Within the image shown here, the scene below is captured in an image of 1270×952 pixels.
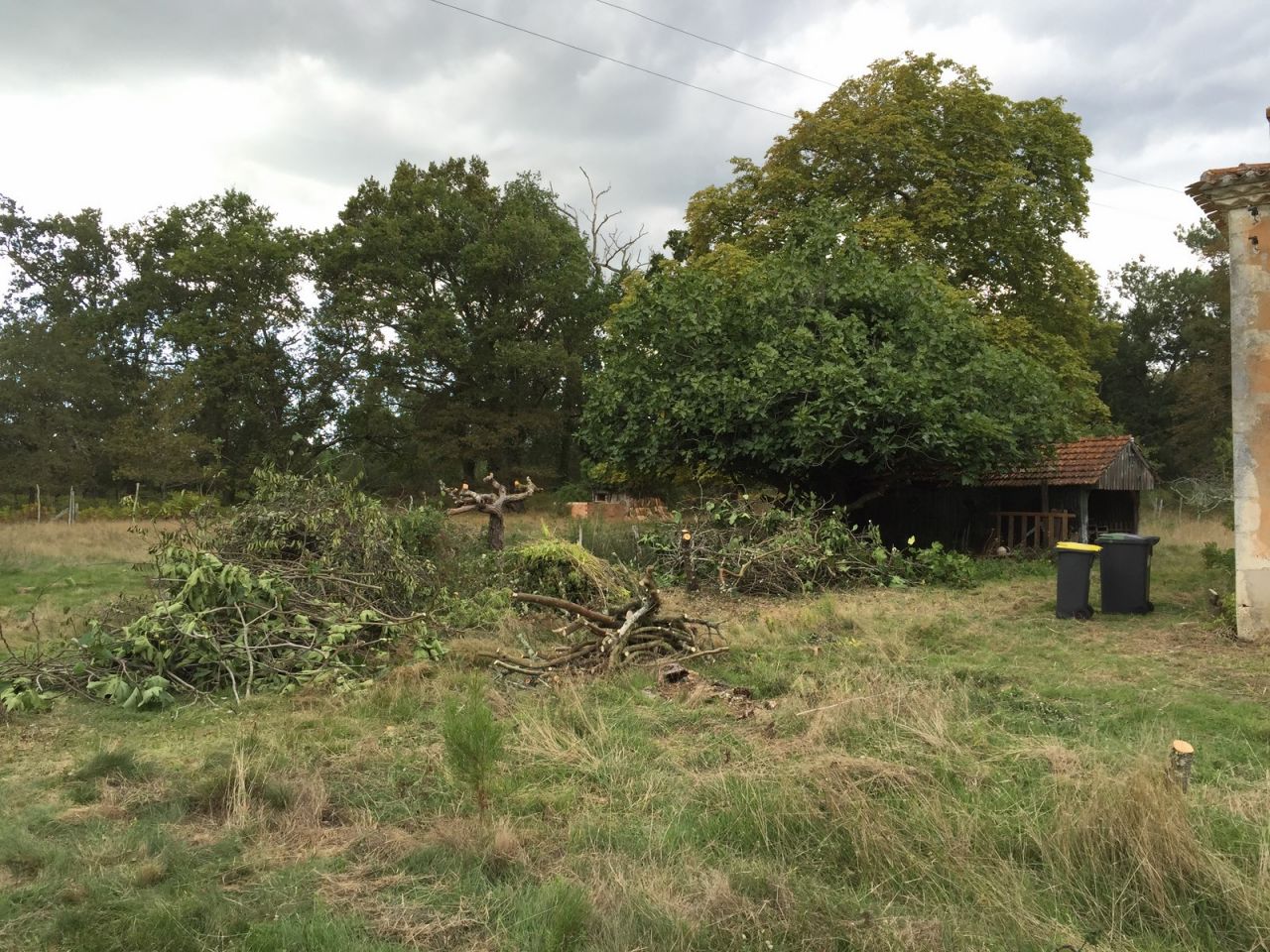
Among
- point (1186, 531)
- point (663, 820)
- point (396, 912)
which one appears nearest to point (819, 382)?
point (663, 820)

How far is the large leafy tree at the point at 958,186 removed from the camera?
72.9 feet

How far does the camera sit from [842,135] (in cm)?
2267

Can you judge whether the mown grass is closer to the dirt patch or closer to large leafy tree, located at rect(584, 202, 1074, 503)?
the dirt patch

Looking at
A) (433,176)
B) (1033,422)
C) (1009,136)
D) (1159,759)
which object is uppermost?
(433,176)

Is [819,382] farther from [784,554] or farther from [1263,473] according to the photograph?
[1263,473]

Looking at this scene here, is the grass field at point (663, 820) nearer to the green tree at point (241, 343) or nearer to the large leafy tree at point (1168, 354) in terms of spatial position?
the green tree at point (241, 343)

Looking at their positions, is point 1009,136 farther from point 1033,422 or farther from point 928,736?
point 928,736

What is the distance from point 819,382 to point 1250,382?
650 centimetres

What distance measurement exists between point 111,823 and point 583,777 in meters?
2.22

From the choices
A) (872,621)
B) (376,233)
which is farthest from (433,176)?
(872,621)

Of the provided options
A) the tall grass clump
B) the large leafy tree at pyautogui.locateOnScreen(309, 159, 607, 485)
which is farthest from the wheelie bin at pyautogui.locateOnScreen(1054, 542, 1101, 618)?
the large leafy tree at pyautogui.locateOnScreen(309, 159, 607, 485)

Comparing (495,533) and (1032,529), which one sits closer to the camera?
(495,533)

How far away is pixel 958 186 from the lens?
22.8 m

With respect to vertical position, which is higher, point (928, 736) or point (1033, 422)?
point (1033, 422)
